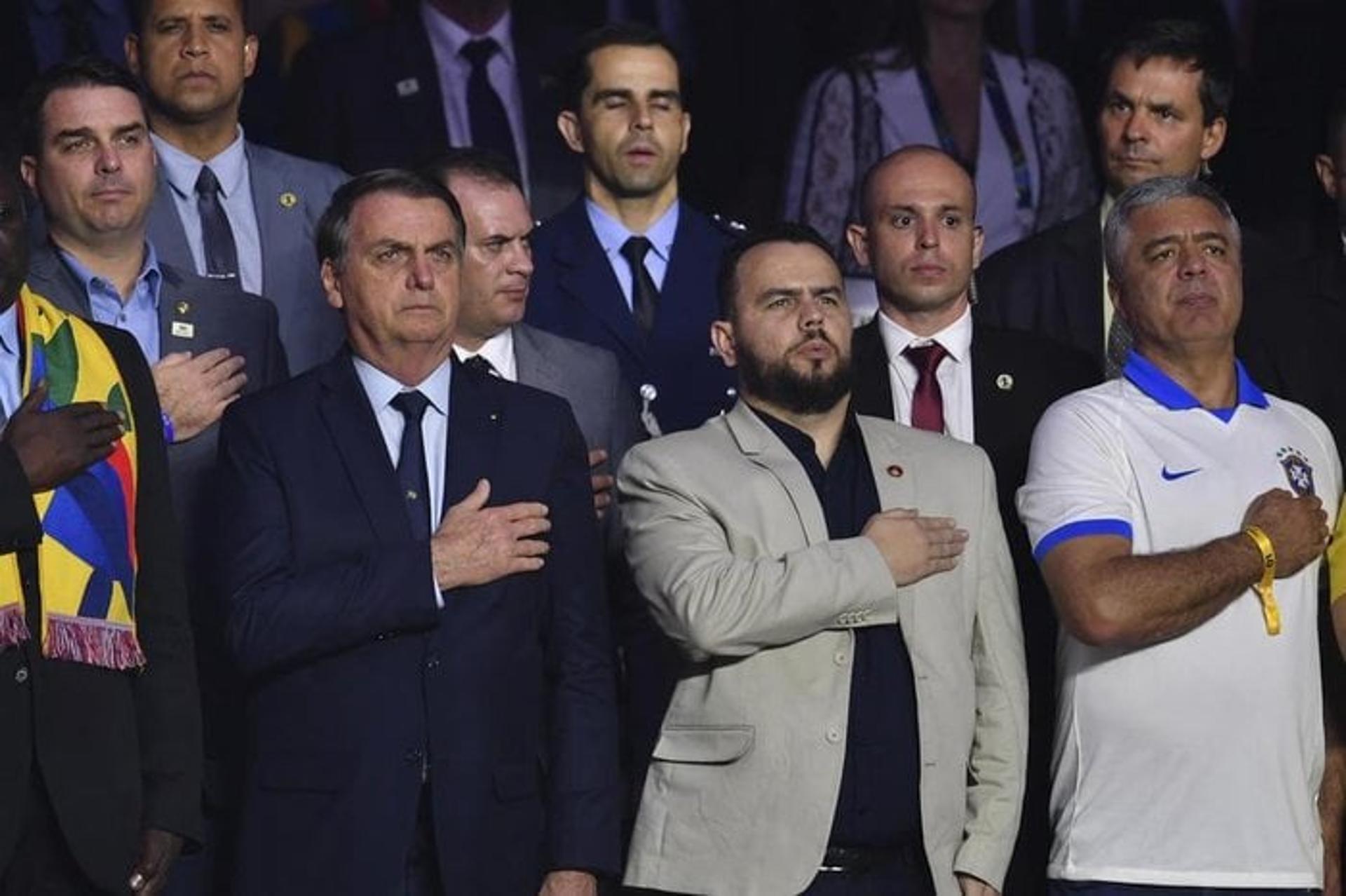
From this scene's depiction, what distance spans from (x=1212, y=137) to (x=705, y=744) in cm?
212

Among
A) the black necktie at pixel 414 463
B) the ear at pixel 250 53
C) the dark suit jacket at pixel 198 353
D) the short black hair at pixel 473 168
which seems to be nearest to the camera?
the black necktie at pixel 414 463

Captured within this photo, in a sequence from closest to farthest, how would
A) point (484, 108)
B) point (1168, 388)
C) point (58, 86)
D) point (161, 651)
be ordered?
point (161, 651) < point (1168, 388) < point (58, 86) < point (484, 108)

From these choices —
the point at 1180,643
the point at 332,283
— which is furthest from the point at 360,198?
the point at 1180,643

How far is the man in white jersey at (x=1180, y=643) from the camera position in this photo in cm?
525

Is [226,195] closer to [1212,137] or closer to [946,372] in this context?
[946,372]

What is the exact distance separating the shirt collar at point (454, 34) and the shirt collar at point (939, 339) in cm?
171

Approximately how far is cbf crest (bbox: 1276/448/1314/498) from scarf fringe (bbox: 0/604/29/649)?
2.11 meters

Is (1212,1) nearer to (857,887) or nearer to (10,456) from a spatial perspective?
(857,887)

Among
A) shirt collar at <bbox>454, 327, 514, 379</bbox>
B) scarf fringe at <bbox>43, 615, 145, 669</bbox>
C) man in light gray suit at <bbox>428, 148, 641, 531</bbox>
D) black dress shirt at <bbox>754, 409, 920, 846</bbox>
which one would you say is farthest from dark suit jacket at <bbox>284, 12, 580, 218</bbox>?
scarf fringe at <bbox>43, 615, 145, 669</bbox>

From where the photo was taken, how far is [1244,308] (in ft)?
20.4

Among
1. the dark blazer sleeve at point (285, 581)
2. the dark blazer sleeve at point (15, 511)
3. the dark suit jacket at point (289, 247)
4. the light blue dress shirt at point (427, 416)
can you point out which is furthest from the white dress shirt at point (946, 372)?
the dark blazer sleeve at point (15, 511)

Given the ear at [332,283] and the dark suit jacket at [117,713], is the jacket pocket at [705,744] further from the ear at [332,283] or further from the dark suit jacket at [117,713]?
the ear at [332,283]

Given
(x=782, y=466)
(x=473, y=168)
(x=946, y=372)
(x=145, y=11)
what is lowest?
(x=782, y=466)


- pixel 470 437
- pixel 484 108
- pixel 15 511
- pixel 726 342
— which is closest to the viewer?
pixel 15 511
